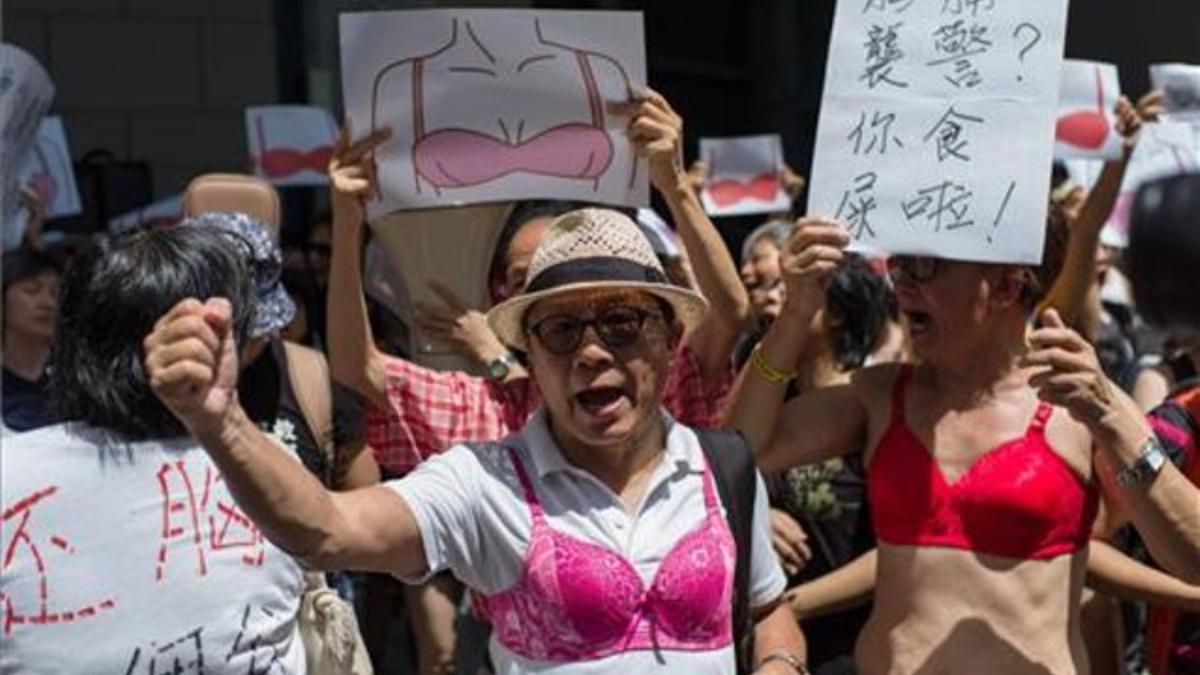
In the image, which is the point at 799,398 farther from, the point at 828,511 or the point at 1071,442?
the point at 828,511

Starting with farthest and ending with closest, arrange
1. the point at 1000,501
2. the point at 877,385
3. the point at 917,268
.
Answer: the point at 877,385 < the point at 917,268 < the point at 1000,501

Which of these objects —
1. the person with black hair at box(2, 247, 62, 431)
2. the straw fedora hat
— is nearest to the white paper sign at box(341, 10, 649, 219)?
the straw fedora hat

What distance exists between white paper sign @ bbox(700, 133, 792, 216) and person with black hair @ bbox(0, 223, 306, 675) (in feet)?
15.9

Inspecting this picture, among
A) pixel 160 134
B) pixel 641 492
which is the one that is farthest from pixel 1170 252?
pixel 160 134

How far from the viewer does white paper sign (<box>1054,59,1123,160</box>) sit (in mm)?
5949

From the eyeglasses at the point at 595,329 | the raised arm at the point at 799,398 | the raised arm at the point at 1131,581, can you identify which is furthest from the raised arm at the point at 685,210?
the raised arm at the point at 1131,581

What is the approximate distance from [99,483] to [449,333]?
1.38m

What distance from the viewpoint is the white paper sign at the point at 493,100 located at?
3.52 metres

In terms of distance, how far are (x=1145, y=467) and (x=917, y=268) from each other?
1.95 feet

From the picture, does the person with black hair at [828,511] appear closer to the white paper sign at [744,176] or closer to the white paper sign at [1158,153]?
the white paper sign at [1158,153]

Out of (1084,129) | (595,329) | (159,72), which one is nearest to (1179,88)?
(1084,129)

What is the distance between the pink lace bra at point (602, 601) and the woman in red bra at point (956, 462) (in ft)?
2.06

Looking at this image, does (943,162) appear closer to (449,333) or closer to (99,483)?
(449,333)

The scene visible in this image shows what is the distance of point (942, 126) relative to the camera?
11.1 ft
